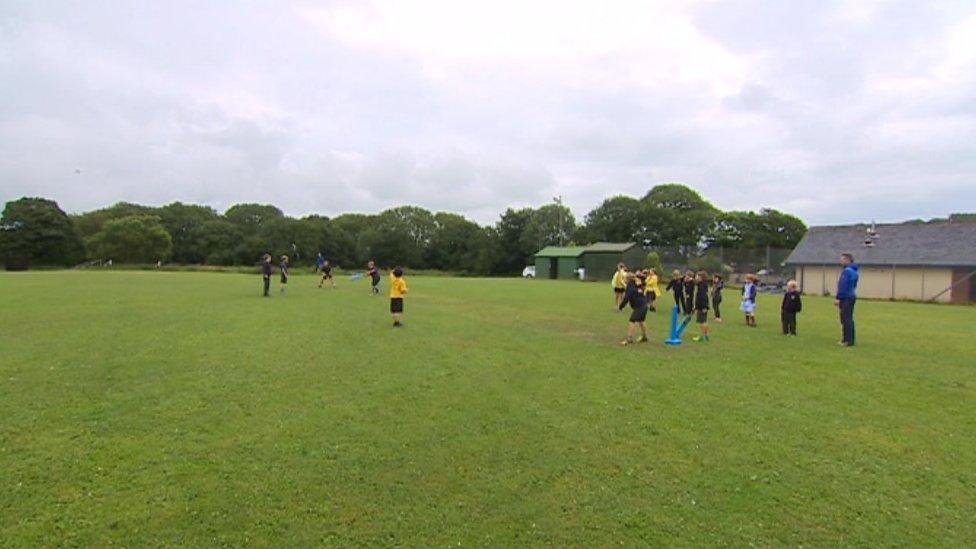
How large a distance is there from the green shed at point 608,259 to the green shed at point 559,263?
2.18 m

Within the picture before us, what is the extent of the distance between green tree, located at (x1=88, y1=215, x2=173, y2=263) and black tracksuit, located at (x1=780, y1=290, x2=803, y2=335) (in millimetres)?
79370

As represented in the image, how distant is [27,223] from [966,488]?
91.0m

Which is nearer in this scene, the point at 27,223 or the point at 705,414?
the point at 705,414

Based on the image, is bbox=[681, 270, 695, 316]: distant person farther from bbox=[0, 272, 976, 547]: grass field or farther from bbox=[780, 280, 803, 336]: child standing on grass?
bbox=[0, 272, 976, 547]: grass field

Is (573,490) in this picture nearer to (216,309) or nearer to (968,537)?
(968,537)

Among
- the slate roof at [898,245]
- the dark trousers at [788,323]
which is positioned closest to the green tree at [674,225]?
the slate roof at [898,245]

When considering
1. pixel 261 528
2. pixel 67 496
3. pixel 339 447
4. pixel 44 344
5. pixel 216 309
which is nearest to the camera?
pixel 261 528

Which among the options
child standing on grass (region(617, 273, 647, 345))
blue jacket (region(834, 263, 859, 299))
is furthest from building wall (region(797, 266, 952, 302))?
child standing on grass (region(617, 273, 647, 345))

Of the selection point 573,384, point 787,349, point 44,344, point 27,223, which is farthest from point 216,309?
point 27,223

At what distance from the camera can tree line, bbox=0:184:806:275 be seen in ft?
234

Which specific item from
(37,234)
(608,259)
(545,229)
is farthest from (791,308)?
(37,234)

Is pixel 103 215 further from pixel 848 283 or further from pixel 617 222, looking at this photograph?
pixel 848 283

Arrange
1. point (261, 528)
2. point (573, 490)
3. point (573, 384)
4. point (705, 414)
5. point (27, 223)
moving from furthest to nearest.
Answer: point (27, 223), point (573, 384), point (705, 414), point (573, 490), point (261, 528)

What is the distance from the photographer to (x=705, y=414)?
6.51 meters
